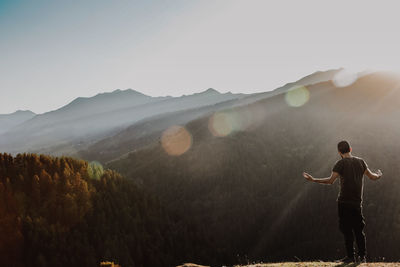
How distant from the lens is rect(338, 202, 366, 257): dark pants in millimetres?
8477

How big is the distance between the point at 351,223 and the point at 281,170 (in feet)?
260

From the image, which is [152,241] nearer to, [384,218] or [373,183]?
[384,218]

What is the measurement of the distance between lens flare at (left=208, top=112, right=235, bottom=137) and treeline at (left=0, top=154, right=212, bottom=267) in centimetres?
6400

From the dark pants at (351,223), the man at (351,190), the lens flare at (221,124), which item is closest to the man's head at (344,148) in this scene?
the man at (351,190)

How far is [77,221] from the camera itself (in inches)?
1609

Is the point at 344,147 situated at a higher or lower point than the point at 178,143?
higher

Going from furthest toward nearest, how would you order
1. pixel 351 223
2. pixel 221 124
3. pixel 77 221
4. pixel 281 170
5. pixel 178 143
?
pixel 221 124 < pixel 178 143 < pixel 281 170 < pixel 77 221 < pixel 351 223

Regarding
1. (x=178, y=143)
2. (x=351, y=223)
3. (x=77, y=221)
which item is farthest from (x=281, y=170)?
(x=351, y=223)

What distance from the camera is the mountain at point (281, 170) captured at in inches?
2382

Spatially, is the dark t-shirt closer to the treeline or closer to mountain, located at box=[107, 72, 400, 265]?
the treeline

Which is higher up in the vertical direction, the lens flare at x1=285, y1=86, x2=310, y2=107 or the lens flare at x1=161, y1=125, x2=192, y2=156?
the lens flare at x1=285, y1=86, x2=310, y2=107

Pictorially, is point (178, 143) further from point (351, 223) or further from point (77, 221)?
point (351, 223)

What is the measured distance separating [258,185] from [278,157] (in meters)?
13.7

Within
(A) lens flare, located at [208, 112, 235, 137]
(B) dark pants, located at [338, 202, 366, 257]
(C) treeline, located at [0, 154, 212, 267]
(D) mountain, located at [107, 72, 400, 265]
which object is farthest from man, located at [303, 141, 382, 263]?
(A) lens flare, located at [208, 112, 235, 137]
